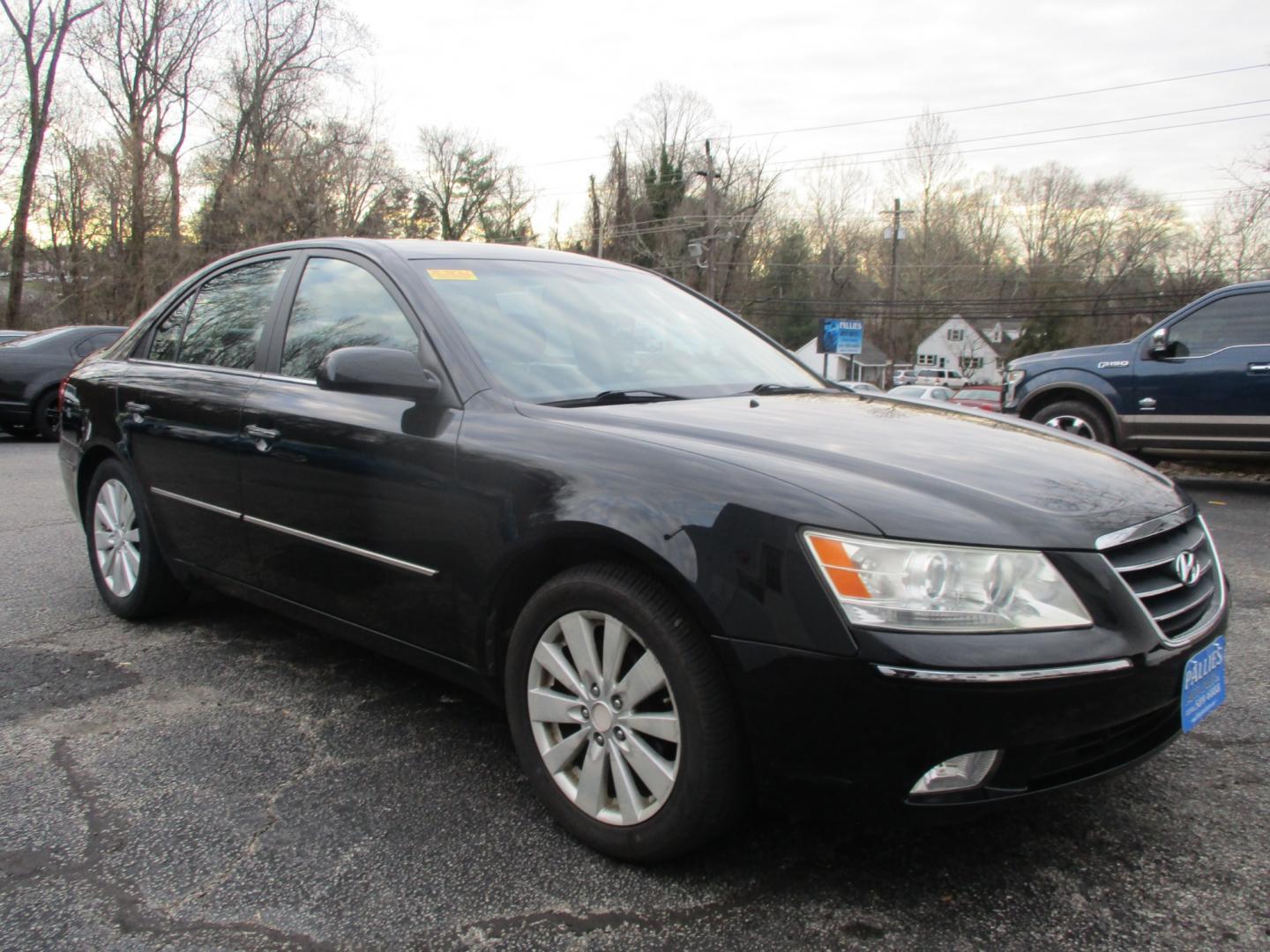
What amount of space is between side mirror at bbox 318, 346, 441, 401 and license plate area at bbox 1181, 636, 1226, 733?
196 centimetres

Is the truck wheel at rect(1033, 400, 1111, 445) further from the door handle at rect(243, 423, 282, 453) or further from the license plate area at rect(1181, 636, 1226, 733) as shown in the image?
the door handle at rect(243, 423, 282, 453)

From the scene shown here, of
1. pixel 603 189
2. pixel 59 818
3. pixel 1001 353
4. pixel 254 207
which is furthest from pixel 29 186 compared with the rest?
pixel 1001 353

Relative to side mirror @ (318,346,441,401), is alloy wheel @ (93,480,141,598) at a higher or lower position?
lower

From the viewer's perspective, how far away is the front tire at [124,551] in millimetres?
3941

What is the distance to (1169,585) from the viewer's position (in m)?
2.08

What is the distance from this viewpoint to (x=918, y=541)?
1.85 meters

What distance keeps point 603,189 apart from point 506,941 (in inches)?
2096

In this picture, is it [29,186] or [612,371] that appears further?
[29,186]

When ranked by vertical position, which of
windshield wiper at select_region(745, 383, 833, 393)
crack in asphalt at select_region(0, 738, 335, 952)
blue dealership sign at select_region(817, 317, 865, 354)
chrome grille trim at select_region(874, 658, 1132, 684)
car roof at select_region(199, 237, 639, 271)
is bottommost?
crack in asphalt at select_region(0, 738, 335, 952)

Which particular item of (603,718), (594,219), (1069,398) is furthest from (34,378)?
(594,219)

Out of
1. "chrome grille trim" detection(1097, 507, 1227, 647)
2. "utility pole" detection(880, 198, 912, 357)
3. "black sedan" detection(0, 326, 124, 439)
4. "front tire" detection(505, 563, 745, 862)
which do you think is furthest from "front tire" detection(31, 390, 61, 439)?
"utility pole" detection(880, 198, 912, 357)

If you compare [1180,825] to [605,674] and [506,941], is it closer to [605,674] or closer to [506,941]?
[605,674]

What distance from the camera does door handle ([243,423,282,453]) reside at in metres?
3.14

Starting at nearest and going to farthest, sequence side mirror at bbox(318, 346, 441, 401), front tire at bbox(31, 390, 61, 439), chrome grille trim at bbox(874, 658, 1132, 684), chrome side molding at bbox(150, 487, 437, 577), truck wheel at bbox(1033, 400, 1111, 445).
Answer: chrome grille trim at bbox(874, 658, 1132, 684), side mirror at bbox(318, 346, 441, 401), chrome side molding at bbox(150, 487, 437, 577), truck wheel at bbox(1033, 400, 1111, 445), front tire at bbox(31, 390, 61, 439)
